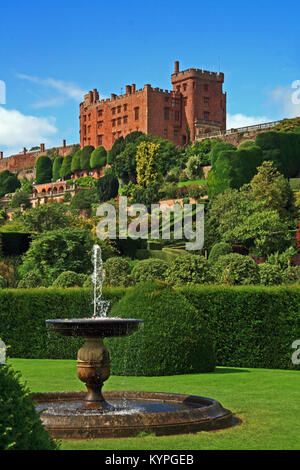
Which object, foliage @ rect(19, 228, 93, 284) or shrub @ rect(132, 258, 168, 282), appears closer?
shrub @ rect(132, 258, 168, 282)

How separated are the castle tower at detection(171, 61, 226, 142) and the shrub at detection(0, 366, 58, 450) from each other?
2702 inches

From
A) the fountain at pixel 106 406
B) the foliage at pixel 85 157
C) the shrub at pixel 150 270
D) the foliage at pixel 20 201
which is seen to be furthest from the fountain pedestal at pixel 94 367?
the foliage at pixel 85 157

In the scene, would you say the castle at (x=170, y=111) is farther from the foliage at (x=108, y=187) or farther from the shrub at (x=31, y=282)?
the shrub at (x=31, y=282)

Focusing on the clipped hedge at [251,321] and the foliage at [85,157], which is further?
the foliage at [85,157]

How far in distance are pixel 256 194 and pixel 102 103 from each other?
41227 mm

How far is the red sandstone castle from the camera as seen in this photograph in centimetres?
7244

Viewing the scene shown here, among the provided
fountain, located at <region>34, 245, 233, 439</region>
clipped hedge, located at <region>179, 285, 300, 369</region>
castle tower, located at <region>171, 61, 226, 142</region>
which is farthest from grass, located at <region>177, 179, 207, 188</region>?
fountain, located at <region>34, 245, 233, 439</region>

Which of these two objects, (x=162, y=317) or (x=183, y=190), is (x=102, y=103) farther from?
(x=162, y=317)

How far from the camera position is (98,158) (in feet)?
243

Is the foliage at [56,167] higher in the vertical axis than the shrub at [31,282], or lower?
higher

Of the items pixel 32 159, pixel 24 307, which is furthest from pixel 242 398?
pixel 32 159

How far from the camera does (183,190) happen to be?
52250mm

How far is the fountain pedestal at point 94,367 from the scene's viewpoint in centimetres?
875

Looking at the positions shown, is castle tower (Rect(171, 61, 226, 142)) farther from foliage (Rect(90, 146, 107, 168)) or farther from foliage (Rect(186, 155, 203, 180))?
foliage (Rect(186, 155, 203, 180))
